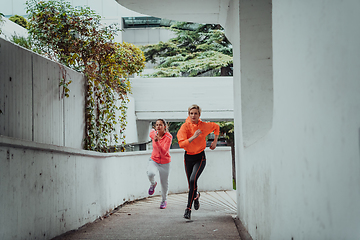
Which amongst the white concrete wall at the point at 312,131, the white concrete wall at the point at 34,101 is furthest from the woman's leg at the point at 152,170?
the white concrete wall at the point at 312,131

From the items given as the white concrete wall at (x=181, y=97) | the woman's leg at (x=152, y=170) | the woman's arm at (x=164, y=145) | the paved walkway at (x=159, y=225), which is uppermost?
the white concrete wall at (x=181, y=97)

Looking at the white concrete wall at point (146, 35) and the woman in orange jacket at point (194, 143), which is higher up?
the white concrete wall at point (146, 35)

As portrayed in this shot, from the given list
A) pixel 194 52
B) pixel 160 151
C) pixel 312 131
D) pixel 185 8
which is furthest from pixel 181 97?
pixel 312 131

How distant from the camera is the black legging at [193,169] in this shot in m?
6.18

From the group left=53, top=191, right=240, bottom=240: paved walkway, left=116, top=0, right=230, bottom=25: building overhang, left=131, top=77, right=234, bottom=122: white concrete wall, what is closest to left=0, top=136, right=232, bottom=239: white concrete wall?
left=53, top=191, right=240, bottom=240: paved walkway

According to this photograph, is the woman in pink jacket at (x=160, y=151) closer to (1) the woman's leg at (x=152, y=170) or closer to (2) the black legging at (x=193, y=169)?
(1) the woman's leg at (x=152, y=170)

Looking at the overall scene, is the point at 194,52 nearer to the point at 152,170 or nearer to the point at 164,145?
the point at 164,145

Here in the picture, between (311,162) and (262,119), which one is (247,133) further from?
(311,162)

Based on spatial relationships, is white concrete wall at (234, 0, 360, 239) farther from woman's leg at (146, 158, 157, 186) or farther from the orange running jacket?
woman's leg at (146, 158, 157, 186)

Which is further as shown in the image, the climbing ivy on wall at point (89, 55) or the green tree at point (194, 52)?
the green tree at point (194, 52)

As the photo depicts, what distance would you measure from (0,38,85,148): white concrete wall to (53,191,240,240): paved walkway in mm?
1469

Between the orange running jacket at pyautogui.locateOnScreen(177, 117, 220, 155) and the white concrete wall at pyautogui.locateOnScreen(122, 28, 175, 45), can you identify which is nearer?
the orange running jacket at pyautogui.locateOnScreen(177, 117, 220, 155)

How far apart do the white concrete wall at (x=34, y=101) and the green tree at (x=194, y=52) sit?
14253 millimetres

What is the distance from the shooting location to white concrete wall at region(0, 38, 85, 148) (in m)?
4.13
